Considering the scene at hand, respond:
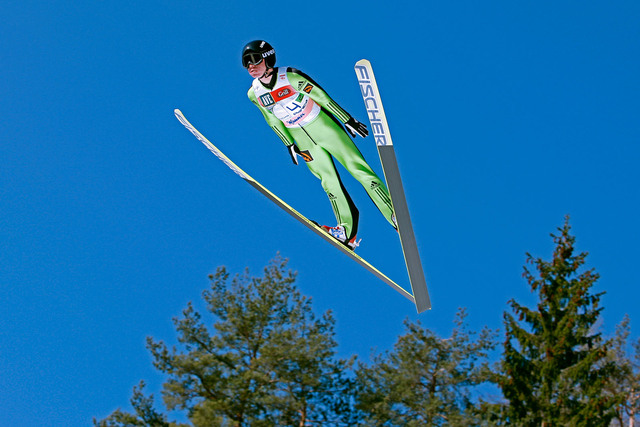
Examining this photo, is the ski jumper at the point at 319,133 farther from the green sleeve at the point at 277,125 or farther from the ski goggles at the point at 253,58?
the ski goggles at the point at 253,58

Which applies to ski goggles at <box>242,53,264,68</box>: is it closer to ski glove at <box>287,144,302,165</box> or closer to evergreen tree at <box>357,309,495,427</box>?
ski glove at <box>287,144,302,165</box>

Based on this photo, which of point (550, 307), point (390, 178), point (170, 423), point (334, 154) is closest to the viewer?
point (390, 178)

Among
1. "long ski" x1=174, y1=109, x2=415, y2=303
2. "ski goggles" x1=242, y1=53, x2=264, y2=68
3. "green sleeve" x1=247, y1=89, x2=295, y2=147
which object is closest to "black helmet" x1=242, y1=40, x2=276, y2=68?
"ski goggles" x1=242, y1=53, x2=264, y2=68

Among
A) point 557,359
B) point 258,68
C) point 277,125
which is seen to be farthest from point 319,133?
point 557,359

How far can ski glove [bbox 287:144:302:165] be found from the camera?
9.80 m

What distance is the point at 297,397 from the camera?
605 inches

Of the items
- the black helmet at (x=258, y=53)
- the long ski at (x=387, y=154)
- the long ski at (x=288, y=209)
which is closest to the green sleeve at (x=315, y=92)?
the black helmet at (x=258, y=53)

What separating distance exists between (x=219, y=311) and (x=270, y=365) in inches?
88.1

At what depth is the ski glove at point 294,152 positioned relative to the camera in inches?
386

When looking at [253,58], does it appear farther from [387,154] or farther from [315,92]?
[387,154]

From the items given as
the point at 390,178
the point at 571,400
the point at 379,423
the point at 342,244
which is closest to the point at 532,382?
the point at 571,400

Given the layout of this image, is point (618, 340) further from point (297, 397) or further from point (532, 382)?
point (297, 397)

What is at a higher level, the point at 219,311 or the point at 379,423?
the point at 219,311

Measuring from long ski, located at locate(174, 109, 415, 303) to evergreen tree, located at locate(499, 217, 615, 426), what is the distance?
680cm
